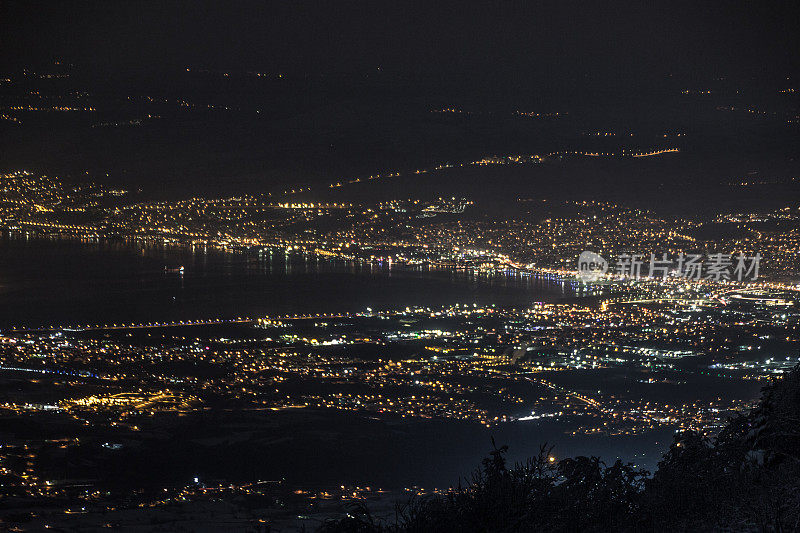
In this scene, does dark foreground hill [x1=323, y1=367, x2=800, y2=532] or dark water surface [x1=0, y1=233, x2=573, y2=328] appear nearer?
dark foreground hill [x1=323, y1=367, x2=800, y2=532]

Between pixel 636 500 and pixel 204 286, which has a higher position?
pixel 636 500

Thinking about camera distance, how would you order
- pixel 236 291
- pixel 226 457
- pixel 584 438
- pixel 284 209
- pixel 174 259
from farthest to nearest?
pixel 284 209 < pixel 174 259 < pixel 236 291 < pixel 584 438 < pixel 226 457

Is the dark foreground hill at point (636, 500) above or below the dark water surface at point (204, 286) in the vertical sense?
above

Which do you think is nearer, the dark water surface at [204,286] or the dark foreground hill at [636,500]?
the dark foreground hill at [636,500]

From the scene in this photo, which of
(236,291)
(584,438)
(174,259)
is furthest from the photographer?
(174,259)

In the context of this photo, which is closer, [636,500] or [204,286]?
[636,500]

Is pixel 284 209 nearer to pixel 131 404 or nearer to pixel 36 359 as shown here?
pixel 36 359

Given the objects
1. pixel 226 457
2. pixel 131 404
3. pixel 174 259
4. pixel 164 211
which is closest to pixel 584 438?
pixel 226 457

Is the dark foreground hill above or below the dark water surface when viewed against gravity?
above
